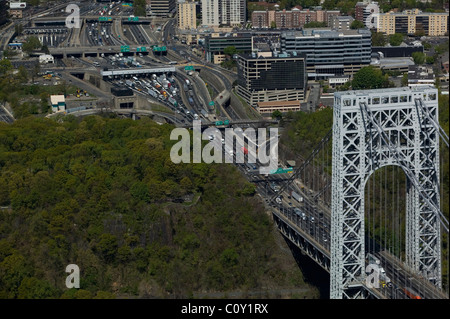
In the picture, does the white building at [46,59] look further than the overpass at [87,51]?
No

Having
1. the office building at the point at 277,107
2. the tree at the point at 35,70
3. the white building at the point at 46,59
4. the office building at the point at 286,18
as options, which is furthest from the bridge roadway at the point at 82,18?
the office building at the point at 277,107

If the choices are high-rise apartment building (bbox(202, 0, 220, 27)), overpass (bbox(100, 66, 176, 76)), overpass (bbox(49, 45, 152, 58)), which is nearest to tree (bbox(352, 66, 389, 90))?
overpass (bbox(100, 66, 176, 76))

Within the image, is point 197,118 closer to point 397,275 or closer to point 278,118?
point 278,118

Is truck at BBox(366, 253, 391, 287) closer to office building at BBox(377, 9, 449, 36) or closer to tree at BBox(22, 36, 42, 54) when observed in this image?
tree at BBox(22, 36, 42, 54)

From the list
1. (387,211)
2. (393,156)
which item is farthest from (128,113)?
(393,156)

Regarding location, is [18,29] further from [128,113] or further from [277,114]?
[277,114]

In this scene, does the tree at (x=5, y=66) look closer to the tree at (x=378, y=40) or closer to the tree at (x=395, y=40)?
the tree at (x=378, y=40)
